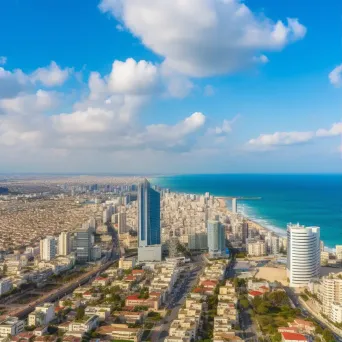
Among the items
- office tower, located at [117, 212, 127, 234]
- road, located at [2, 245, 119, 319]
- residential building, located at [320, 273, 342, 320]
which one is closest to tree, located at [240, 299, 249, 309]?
residential building, located at [320, 273, 342, 320]

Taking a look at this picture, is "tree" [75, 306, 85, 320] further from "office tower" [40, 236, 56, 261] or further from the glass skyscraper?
the glass skyscraper

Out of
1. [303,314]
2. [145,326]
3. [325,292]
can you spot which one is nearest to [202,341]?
[145,326]

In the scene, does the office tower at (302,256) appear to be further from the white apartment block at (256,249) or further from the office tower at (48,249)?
the office tower at (48,249)

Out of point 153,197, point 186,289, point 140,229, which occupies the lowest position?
point 186,289

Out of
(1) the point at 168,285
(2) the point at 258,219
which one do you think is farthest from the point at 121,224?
(1) the point at 168,285

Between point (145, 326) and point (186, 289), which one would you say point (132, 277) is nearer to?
point (186, 289)
